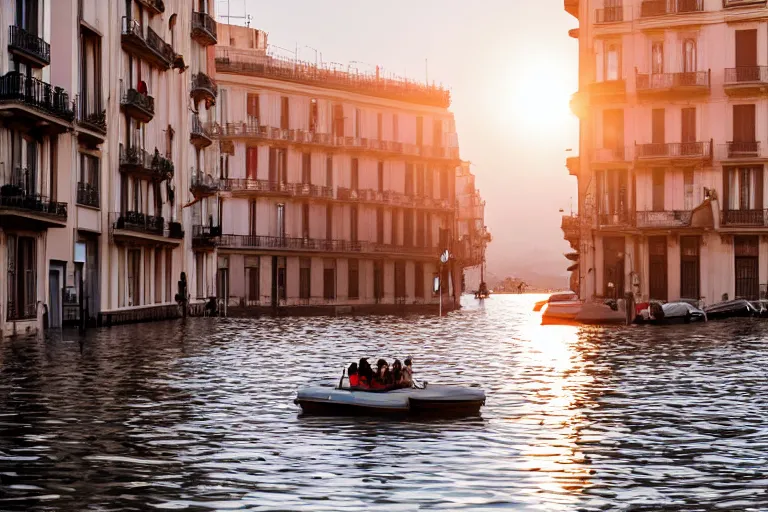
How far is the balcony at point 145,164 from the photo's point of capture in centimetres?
6134

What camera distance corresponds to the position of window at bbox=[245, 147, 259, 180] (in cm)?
9881

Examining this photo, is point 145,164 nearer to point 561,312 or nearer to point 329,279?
point 561,312

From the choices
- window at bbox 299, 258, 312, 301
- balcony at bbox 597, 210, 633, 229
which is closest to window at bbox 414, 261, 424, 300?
window at bbox 299, 258, 312, 301

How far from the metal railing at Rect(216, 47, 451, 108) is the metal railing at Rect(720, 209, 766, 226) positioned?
1596 inches

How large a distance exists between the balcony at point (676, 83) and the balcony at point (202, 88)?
→ 27.4 meters

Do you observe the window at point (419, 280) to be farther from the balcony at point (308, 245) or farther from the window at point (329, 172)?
the window at point (329, 172)

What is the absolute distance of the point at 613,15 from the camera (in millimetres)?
76062

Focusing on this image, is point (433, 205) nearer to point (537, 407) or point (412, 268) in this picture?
point (412, 268)

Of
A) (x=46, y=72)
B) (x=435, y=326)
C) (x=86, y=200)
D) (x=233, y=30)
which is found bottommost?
(x=435, y=326)

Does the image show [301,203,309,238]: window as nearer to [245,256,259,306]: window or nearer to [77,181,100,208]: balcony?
[245,256,259,306]: window

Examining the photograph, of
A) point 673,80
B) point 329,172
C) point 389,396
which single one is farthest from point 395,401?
point 329,172

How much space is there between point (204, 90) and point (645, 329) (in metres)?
34.3

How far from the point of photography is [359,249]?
10344 cm

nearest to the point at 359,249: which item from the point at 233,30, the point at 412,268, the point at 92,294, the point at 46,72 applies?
the point at 412,268
